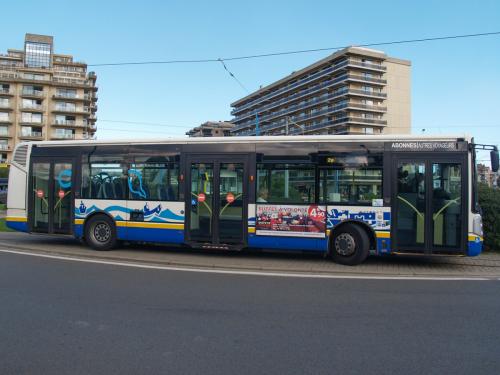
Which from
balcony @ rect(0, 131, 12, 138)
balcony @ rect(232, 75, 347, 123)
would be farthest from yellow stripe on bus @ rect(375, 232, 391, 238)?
balcony @ rect(0, 131, 12, 138)

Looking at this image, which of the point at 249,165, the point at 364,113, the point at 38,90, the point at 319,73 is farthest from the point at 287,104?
the point at 249,165

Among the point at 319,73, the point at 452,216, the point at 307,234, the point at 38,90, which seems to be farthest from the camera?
the point at 319,73

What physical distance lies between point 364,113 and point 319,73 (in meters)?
14.1

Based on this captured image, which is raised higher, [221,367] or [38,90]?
[38,90]

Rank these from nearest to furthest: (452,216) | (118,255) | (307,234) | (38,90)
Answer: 1. (452,216)
2. (307,234)
3. (118,255)
4. (38,90)

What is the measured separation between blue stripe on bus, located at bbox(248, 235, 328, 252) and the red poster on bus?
92 millimetres

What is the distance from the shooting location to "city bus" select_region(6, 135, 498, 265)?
948 centimetres

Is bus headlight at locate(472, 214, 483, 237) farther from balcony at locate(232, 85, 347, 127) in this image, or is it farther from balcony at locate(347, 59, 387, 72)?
balcony at locate(347, 59, 387, 72)

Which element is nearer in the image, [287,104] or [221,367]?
[221,367]

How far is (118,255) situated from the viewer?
10914 millimetres

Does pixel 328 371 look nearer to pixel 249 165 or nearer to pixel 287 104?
pixel 249 165

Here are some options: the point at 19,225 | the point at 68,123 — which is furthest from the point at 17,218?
the point at 68,123

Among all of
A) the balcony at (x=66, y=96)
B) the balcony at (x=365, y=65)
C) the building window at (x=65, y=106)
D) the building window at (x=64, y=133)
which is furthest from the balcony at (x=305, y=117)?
the building window at (x=64, y=133)

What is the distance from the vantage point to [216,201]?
10.6 metres
